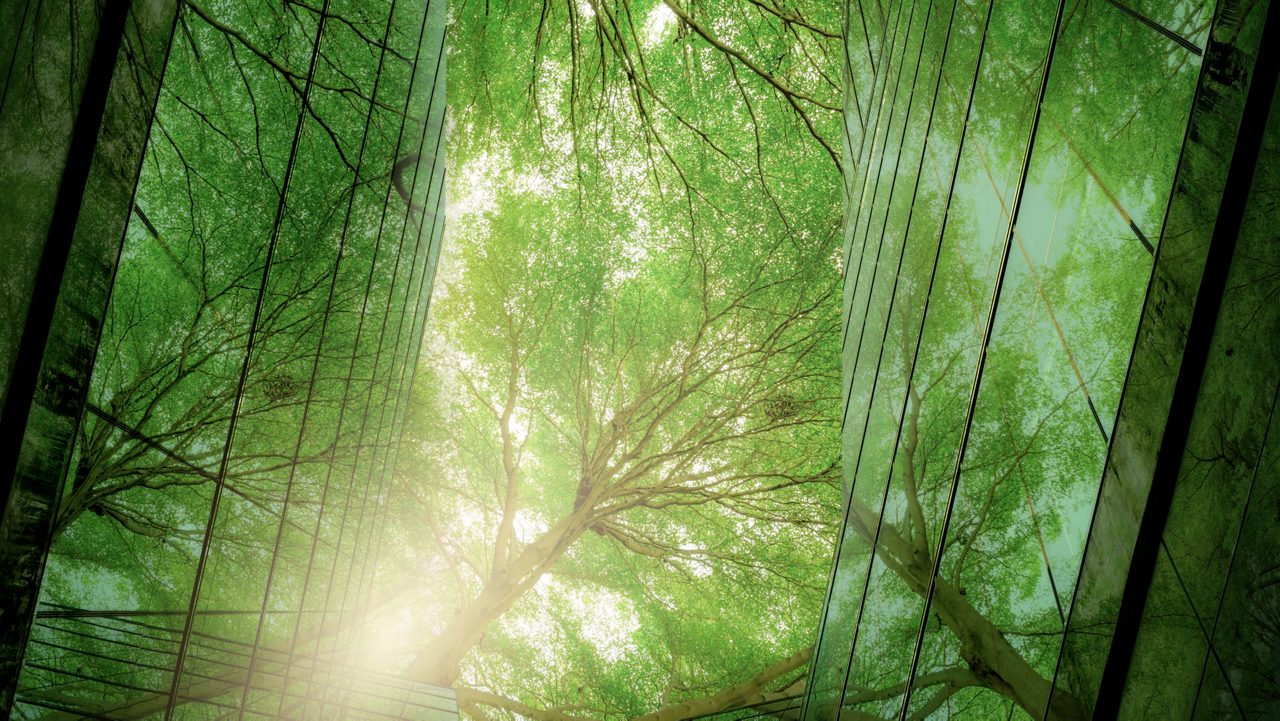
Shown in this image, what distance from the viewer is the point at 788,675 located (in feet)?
35.0

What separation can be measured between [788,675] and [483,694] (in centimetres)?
420

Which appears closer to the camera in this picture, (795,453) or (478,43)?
(478,43)

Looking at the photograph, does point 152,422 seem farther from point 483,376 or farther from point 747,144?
point 483,376

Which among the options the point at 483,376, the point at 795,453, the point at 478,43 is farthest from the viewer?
the point at 483,376

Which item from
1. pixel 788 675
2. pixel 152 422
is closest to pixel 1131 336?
pixel 152 422

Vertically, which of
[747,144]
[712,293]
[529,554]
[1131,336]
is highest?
[747,144]

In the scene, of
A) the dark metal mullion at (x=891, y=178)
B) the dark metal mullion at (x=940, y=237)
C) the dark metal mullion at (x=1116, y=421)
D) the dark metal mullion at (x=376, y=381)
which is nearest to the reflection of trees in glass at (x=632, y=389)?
the dark metal mullion at (x=376, y=381)

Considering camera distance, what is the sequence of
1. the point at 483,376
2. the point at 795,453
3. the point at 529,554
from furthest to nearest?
the point at 483,376 < the point at 795,453 < the point at 529,554

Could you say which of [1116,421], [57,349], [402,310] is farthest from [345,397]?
[1116,421]

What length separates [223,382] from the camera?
1.77 m

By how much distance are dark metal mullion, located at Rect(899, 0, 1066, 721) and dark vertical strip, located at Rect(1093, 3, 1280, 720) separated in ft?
1.68

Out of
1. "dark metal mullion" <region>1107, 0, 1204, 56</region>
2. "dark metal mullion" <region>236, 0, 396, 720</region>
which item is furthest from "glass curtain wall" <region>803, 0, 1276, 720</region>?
"dark metal mullion" <region>236, 0, 396, 720</region>

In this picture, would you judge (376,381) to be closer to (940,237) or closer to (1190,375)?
(940,237)

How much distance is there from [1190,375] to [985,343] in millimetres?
560
